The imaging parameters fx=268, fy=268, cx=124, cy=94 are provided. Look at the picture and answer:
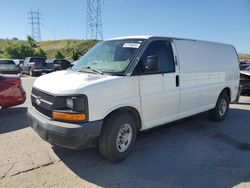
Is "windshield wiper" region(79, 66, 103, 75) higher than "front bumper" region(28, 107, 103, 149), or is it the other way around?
"windshield wiper" region(79, 66, 103, 75)

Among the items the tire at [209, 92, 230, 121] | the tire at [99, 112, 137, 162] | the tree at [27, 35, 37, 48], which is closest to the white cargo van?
the tire at [99, 112, 137, 162]

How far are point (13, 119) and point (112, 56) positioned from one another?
3.84m

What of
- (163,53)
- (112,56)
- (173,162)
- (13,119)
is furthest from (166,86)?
(13,119)

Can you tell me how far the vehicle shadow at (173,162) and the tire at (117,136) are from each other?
179 mm

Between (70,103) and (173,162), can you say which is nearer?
(70,103)

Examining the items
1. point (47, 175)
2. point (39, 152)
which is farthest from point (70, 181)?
point (39, 152)

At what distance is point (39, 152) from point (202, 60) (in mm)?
4095

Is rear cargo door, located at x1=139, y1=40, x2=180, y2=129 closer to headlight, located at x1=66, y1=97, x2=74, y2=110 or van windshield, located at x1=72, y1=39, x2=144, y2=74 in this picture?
van windshield, located at x1=72, y1=39, x2=144, y2=74

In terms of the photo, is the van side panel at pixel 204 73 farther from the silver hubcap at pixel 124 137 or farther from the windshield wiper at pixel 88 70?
the windshield wiper at pixel 88 70

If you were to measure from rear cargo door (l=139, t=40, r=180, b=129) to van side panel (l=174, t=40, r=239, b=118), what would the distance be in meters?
0.25

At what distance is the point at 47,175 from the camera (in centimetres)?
398

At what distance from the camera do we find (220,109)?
7238mm

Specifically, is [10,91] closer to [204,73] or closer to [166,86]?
[166,86]

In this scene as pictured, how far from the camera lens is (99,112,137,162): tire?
415 cm
